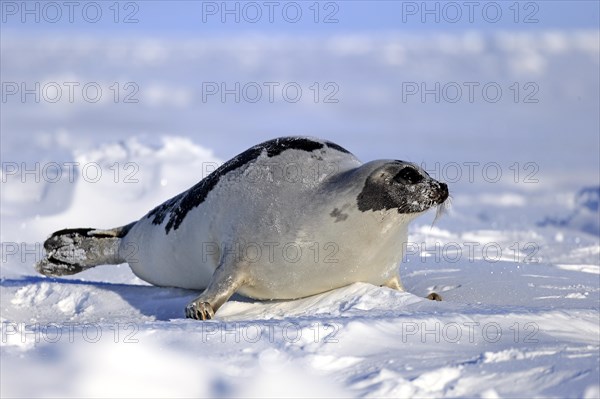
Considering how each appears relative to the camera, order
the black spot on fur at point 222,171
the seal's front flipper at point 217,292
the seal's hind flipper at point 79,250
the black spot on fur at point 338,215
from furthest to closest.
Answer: the seal's hind flipper at point 79,250 → the black spot on fur at point 222,171 → the black spot on fur at point 338,215 → the seal's front flipper at point 217,292

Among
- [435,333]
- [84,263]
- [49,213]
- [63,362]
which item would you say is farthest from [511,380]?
[49,213]

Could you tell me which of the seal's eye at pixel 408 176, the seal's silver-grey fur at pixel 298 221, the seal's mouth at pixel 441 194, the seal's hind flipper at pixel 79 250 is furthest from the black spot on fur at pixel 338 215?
the seal's hind flipper at pixel 79 250

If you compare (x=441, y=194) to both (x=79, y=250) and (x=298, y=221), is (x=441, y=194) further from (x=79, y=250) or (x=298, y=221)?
(x=79, y=250)

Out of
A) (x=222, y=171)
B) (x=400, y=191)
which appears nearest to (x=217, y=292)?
(x=222, y=171)

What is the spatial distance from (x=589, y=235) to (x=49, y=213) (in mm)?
5400

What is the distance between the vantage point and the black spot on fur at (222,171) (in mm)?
4703

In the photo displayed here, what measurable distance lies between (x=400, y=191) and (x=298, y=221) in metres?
0.48

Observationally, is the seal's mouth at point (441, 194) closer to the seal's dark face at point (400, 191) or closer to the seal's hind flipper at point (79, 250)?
the seal's dark face at point (400, 191)

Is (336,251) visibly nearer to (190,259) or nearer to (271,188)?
(271,188)

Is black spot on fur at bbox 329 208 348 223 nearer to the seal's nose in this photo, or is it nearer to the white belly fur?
the white belly fur

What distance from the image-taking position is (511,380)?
255cm

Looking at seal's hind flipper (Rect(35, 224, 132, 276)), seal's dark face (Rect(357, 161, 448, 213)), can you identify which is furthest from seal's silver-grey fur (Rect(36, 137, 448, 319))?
seal's hind flipper (Rect(35, 224, 132, 276))

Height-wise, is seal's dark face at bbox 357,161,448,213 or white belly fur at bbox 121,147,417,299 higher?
seal's dark face at bbox 357,161,448,213

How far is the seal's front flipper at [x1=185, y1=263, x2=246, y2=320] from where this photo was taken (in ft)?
13.7
